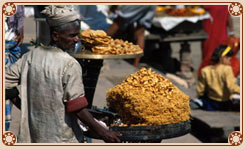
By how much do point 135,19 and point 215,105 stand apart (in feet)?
8.04

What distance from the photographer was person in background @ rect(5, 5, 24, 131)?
539 centimetres

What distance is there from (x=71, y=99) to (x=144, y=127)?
0.67 m

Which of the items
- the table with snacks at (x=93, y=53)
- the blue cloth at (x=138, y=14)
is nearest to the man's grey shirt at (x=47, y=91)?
the table with snacks at (x=93, y=53)

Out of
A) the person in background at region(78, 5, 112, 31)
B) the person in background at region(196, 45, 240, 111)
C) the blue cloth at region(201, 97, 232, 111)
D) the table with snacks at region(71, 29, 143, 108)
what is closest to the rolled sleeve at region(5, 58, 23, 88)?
the table with snacks at region(71, 29, 143, 108)

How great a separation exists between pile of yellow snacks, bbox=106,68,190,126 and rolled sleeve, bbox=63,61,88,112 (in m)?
0.58

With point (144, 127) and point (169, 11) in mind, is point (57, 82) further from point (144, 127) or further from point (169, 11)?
point (169, 11)

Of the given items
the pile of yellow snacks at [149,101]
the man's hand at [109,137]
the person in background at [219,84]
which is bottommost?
the person in background at [219,84]

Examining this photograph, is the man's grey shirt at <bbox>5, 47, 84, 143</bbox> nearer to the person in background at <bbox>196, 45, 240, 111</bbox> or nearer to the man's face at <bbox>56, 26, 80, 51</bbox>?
the man's face at <bbox>56, 26, 80, 51</bbox>

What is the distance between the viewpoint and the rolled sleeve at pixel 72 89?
3498 mm

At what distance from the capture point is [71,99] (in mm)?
3510

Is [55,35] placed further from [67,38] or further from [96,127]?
[96,127]

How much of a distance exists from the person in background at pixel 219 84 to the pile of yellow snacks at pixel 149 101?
15.0 feet

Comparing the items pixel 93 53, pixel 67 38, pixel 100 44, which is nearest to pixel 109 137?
pixel 67 38

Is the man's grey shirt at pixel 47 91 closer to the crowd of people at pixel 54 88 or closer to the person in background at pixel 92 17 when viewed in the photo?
the crowd of people at pixel 54 88
